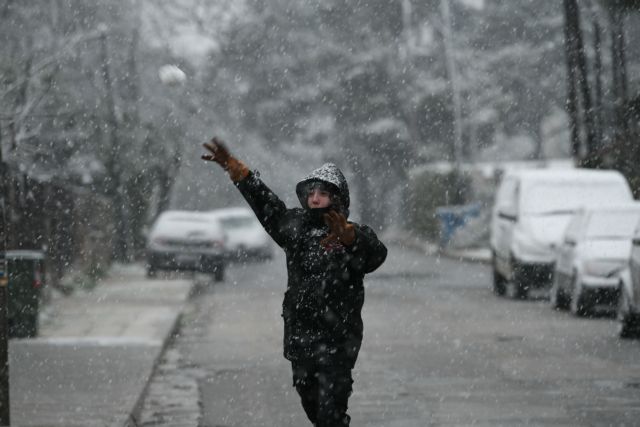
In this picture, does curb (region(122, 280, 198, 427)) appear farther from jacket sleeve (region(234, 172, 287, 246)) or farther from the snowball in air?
jacket sleeve (region(234, 172, 287, 246))

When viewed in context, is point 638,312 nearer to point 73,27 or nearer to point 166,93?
point 73,27

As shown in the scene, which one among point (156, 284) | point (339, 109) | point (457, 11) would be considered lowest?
point (156, 284)

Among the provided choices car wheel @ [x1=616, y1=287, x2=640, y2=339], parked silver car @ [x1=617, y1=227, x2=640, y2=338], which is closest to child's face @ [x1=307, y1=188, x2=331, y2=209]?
parked silver car @ [x1=617, y1=227, x2=640, y2=338]

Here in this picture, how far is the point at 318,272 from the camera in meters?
6.63

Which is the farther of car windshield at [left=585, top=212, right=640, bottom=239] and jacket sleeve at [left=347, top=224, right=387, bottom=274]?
car windshield at [left=585, top=212, right=640, bottom=239]

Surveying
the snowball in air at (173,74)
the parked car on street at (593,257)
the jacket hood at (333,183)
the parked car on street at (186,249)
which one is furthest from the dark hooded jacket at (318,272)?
the parked car on street at (186,249)

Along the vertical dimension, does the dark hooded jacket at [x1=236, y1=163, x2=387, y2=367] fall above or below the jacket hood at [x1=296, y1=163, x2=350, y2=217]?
below

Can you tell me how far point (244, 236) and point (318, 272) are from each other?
1432 inches

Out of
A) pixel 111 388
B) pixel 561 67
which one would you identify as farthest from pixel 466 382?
pixel 561 67

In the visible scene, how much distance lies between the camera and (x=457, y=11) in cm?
6425

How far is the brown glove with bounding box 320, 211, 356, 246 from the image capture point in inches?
252

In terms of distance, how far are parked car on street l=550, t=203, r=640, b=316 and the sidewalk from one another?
5.24m

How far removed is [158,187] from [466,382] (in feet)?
119

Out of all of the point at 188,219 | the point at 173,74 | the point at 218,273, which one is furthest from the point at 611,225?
the point at 188,219
